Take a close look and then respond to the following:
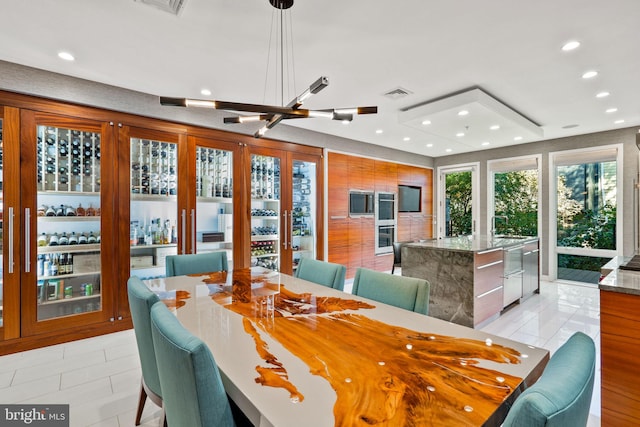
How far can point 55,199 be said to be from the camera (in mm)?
3123

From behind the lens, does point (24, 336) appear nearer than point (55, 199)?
Yes

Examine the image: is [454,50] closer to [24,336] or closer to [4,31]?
[4,31]

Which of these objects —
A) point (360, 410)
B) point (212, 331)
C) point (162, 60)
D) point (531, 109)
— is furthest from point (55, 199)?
point (531, 109)

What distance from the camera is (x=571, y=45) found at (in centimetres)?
244

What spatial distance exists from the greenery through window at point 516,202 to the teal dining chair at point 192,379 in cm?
673

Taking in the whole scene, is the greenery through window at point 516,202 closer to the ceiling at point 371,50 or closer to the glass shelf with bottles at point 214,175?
the ceiling at point 371,50

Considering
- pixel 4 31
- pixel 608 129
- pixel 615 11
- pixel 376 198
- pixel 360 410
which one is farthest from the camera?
pixel 376 198

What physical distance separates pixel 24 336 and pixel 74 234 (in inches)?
39.9

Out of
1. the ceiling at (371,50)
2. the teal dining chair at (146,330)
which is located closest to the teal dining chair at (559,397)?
the teal dining chair at (146,330)

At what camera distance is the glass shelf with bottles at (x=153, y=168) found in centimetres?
349

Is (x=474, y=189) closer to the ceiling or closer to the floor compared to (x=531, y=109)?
closer to the floor

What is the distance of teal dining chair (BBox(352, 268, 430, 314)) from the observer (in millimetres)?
1702

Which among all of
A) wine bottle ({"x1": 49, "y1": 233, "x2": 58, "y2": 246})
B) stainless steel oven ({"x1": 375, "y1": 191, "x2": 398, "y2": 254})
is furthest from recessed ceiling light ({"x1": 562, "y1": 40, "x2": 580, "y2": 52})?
wine bottle ({"x1": 49, "y1": 233, "x2": 58, "y2": 246})

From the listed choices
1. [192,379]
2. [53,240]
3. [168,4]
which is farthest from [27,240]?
[192,379]
